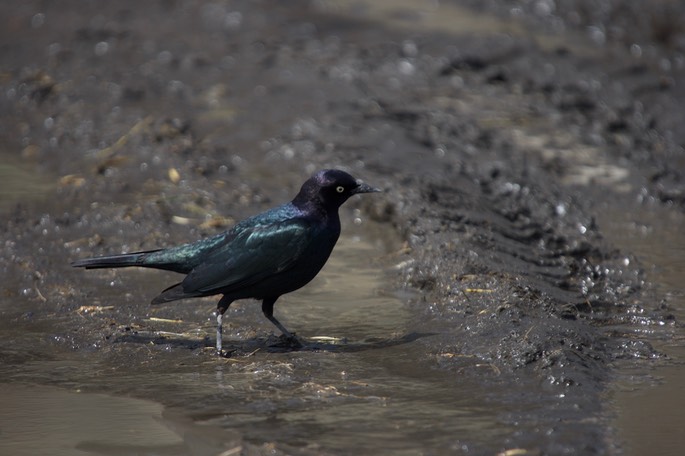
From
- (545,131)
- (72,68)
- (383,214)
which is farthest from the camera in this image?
(72,68)

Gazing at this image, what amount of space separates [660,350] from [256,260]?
105 inches

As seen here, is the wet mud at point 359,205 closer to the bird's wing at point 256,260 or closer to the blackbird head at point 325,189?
the bird's wing at point 256,260

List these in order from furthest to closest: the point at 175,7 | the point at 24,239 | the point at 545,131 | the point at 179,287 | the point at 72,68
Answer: the point at 175,7
the point at 72,68
the point at 545,131
the point at 24,239
the point at 179,287

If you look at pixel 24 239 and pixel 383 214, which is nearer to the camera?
pixel 24 239

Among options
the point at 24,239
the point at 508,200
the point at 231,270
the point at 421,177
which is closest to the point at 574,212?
the point at 508,200

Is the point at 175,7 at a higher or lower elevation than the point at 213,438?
higher

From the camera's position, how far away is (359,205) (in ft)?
32.3

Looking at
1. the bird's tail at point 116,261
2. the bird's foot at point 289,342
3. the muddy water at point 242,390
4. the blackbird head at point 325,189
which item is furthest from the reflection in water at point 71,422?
the blackbird head at point 325,189

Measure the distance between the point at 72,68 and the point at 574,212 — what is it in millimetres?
6549

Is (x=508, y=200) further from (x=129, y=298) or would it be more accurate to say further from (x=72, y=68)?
(x=72, y=68)

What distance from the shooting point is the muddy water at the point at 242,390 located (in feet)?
18.3

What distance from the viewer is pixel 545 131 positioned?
11.6 meters

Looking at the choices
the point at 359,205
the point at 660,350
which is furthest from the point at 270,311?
the point at 359,205

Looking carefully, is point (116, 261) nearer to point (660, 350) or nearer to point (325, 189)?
point (325, 189)
